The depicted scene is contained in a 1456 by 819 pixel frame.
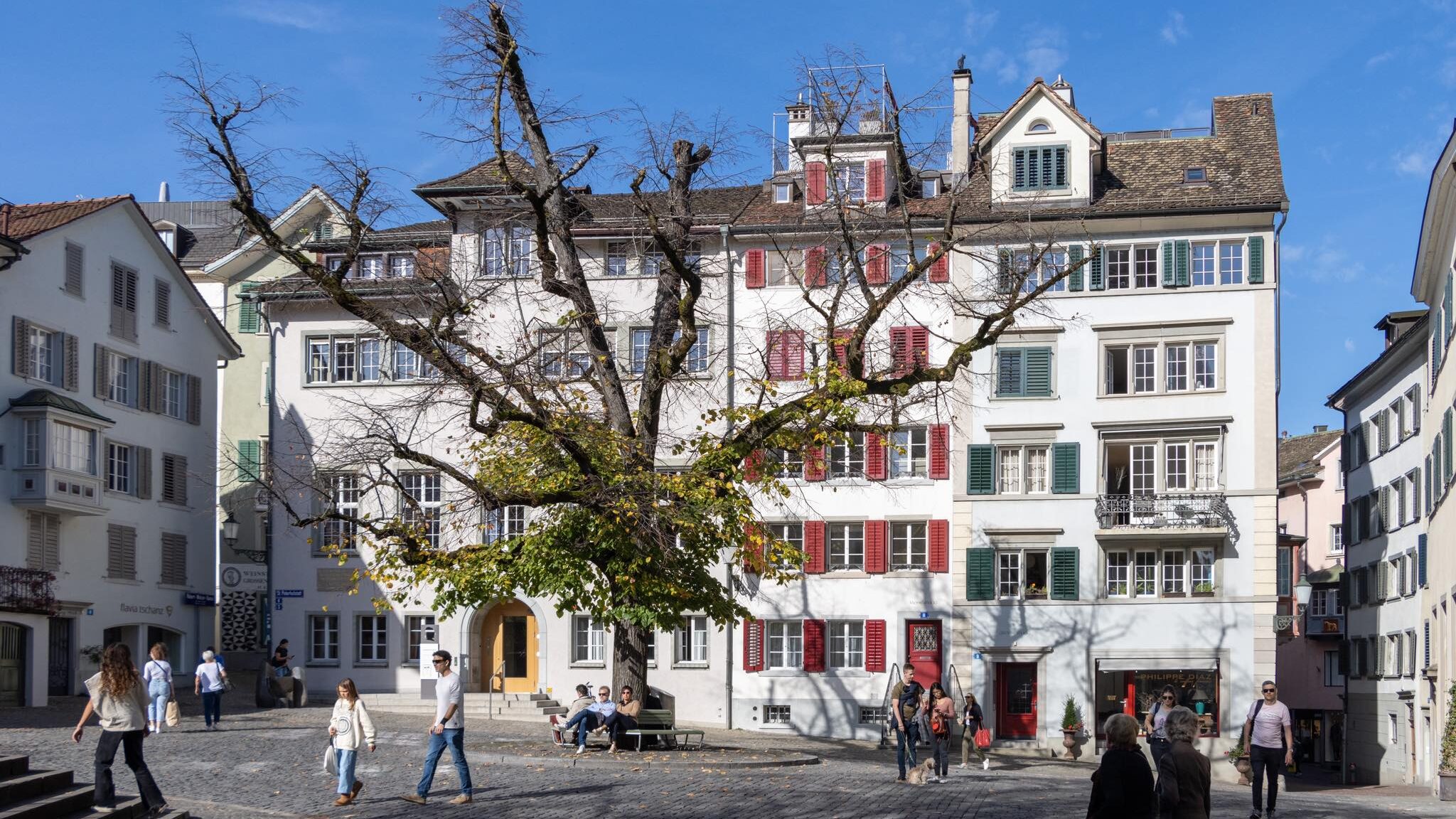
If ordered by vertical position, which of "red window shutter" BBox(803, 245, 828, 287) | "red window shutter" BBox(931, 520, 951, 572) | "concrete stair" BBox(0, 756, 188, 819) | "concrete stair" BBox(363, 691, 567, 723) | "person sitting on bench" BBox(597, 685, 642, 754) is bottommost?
"concrete stair" BBox(363, 691, 567, 723)

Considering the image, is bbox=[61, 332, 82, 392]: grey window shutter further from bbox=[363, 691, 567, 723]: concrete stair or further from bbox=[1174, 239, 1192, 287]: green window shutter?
bbox=[1174, 239, 1192, 287]: green window shutter

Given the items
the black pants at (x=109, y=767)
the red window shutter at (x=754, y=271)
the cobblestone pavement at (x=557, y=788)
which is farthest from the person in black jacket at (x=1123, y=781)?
the red window shutter at (x=754, y=271)

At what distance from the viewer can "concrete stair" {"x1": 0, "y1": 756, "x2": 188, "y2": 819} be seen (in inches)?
640

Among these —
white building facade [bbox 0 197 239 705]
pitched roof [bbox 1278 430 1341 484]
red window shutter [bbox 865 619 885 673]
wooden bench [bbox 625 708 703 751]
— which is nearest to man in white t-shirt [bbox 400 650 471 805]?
wooden bench [bbox 625 708 703 751]

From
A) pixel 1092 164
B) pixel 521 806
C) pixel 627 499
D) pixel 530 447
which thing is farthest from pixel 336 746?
pixel 1092 164

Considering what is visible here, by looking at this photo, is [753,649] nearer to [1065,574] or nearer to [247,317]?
[1065,574]

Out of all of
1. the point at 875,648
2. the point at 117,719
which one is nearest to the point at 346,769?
the point at 117,719

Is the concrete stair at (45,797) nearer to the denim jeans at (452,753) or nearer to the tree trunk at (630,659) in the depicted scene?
the denim jeans at (452,753)

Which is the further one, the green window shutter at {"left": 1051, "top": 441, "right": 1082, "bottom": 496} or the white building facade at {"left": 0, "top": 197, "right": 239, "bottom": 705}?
the green window shutter at {"left": 1051, "top": 441, "right": 1082, "bottom": 496}

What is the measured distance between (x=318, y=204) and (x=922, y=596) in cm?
2590

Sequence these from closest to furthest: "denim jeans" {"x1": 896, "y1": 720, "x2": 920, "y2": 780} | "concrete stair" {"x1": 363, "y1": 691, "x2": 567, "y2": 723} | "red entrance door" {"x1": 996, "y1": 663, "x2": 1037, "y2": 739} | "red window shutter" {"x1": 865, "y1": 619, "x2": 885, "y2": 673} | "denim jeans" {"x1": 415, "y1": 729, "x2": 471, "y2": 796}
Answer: "denim jeans" {"x1": 415, "y1": 729, "x2": 471, "y2": 796}
"denim jeans" {"x1": 896, "y1": 720, "x2": 920, "y2": 780}
"concrete stair" {"x1": 363, "y1": 691, "x2": 567, "y2": 723}
"red entrance door" {"x1": 996, "y1": 663, "x2": 1037, "y2": 739}
"red window shutter" {"x1": 865, "y1": 619, "x2": 885, "y2": 673}

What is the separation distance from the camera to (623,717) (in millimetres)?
29250

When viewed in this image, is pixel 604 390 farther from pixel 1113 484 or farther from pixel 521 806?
pixel 1113 484

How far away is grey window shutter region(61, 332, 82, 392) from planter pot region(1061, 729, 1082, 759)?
26741 millimetres
